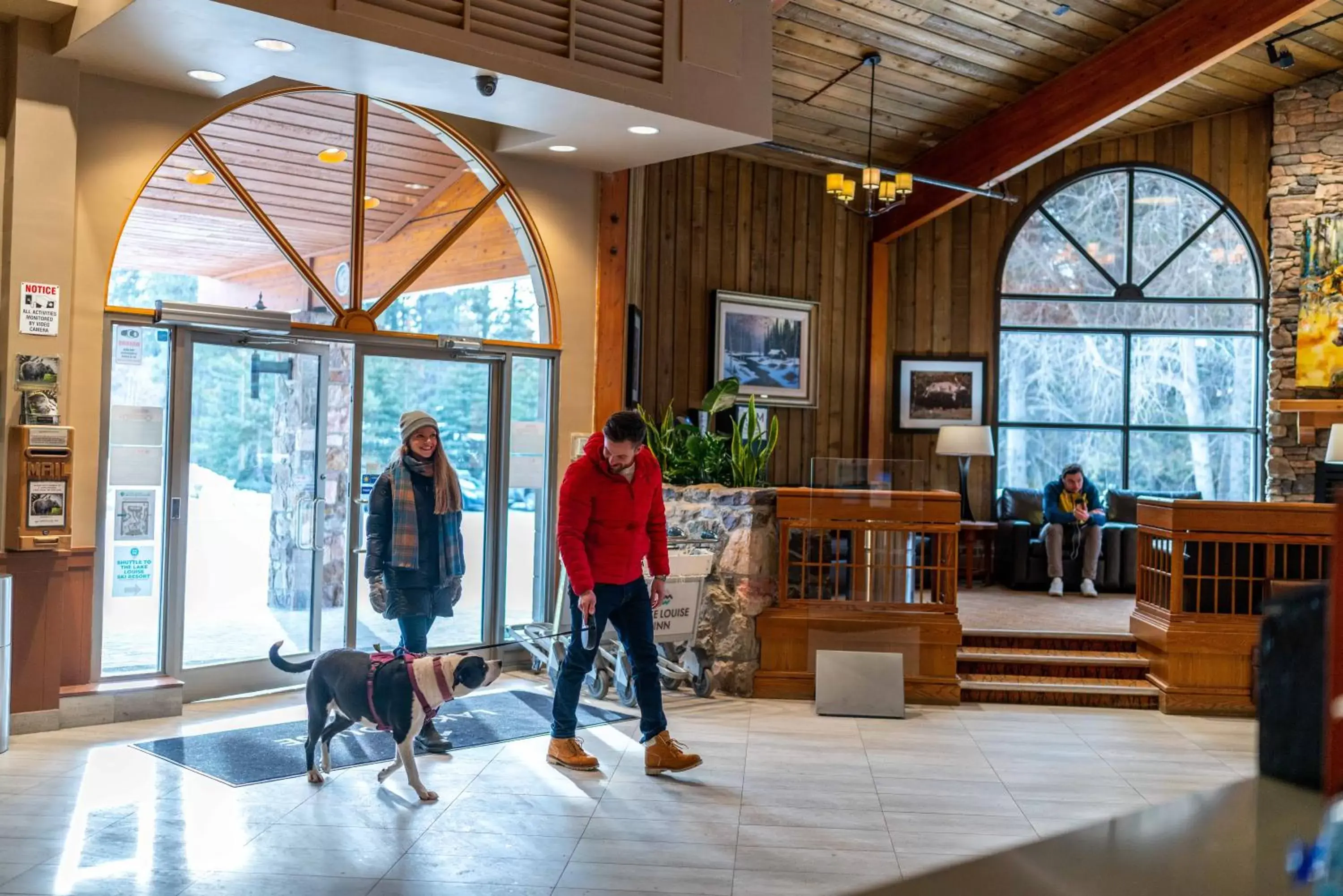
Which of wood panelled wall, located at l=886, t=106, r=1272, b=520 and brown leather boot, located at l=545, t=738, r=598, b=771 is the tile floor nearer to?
brown leather boot, located at l=545, t=738, r=598, b=771

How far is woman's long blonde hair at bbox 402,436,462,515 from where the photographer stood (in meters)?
5.10

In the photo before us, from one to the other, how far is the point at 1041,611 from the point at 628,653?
4480 mm

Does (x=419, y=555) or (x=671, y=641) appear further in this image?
(x=671, y=641)

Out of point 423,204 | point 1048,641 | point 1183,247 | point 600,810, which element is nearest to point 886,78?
point 1183,247

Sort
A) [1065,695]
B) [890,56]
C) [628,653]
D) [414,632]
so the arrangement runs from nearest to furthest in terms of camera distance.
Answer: [628,653], [414,632], [1065,695], [890,56]

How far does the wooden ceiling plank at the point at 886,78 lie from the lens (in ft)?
27.6

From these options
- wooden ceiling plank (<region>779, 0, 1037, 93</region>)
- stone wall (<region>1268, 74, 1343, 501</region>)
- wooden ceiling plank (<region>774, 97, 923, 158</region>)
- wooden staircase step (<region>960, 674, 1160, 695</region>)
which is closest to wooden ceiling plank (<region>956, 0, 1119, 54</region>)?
wooden ceiling plank (<region>779, 0, 1037, 93</region>)

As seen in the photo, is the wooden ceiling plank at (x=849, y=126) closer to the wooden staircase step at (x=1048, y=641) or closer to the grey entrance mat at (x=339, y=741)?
the wooden staircase step at (x=1048, y=641)

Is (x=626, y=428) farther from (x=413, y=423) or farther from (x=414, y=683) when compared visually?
(x=414, y=683)

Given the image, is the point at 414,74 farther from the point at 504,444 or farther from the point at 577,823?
the point at 577,823

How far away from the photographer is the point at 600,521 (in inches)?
189

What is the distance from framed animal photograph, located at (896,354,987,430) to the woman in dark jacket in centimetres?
634

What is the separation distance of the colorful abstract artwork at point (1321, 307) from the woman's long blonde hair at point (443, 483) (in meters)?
8.03

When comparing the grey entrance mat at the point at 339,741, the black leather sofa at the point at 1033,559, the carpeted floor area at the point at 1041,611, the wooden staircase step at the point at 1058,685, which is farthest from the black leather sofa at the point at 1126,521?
the grey entrance mat at the point at 339,741
